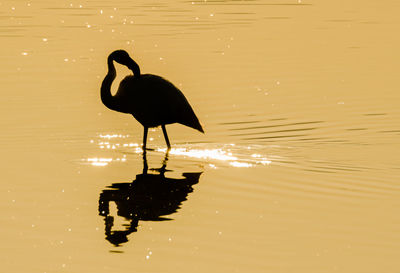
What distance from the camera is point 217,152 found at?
16453mm

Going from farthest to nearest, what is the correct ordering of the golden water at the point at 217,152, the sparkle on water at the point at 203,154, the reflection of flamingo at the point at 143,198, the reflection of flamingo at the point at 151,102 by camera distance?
the reflection of flamingo at the point at 151,102
the sparkle on water at the point at 203,154
the reflection of flamingo at the point at 143,198
the golden water at the point at 217,152

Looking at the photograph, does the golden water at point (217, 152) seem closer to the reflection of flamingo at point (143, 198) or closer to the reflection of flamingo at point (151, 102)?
the reflection of flamingo at point (143, 198)

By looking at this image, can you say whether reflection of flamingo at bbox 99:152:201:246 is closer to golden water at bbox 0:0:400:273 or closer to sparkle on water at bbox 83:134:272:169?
golden water at bbox 0:0:400:273

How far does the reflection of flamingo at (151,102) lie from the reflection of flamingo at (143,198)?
4.73 feet

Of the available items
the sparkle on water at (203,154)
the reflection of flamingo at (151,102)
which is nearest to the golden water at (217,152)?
the sparkle on water at (203,154)

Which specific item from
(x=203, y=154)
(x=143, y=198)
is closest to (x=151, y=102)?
(x=203, y=154)

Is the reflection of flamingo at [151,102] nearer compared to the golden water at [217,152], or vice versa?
the golden water at [217,152]

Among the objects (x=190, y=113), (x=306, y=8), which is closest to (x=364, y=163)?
(x=190, y=113)

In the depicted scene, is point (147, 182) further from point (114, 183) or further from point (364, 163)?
point (364, 163)

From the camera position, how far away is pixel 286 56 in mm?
25781

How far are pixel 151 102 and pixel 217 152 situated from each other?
122 cm

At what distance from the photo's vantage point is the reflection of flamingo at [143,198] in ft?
41.3

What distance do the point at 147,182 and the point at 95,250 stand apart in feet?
11.0

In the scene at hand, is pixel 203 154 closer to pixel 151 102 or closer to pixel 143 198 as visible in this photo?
pixel 151 102
